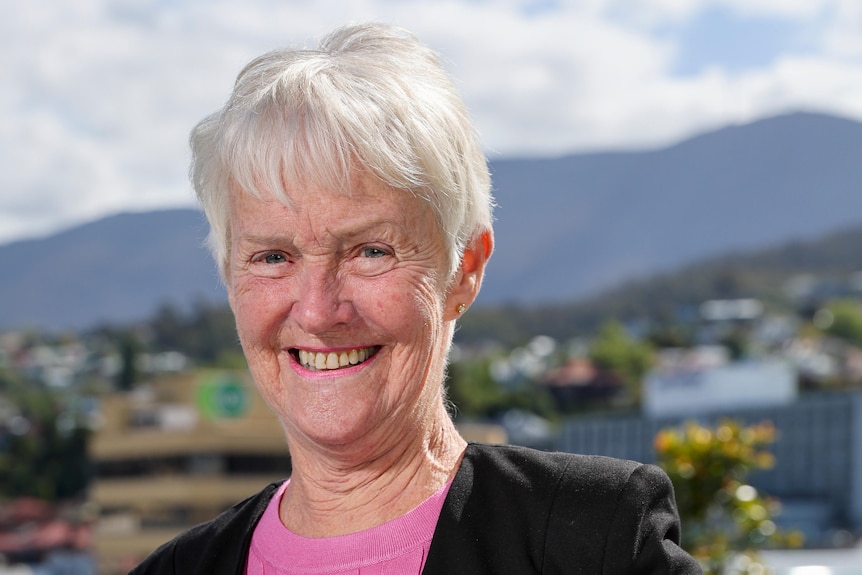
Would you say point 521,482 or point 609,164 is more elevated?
point 521,482

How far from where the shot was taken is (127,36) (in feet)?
352

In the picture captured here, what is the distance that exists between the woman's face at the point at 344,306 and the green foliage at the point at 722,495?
3.07 metres

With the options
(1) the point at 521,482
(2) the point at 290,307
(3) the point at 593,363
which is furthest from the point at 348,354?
(3) the point at 593,363

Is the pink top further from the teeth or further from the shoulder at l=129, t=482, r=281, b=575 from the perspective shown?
the teeth

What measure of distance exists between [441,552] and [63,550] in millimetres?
59819

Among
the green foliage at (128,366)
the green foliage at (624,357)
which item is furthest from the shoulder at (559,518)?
the green foliage at (128,366)

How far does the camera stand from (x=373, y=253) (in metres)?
1.01

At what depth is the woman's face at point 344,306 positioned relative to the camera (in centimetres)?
100

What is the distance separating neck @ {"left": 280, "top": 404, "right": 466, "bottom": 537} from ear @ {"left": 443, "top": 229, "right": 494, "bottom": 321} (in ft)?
0.37

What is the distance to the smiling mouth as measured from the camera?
1031mm

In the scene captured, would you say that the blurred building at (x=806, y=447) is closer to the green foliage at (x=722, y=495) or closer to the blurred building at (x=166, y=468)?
the blurred building at (x=166, y=468)

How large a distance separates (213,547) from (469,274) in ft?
1.19

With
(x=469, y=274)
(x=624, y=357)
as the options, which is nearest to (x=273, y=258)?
(x=469, y=274)

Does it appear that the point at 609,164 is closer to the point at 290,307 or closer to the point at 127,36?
the point at 127,36
